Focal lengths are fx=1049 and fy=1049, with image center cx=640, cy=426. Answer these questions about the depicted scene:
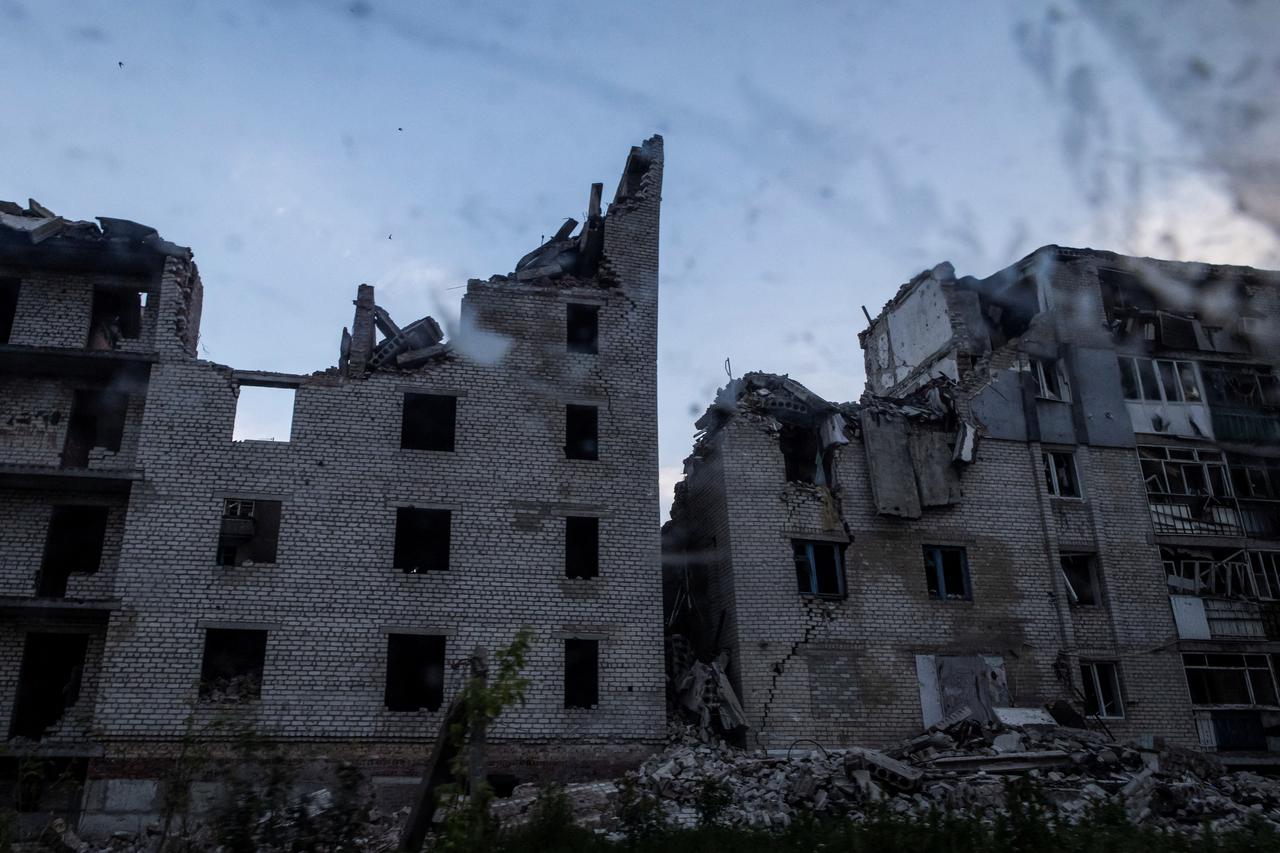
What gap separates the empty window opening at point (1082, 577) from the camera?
71.6 feet

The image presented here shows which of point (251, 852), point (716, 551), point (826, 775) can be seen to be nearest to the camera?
point (251, 852)

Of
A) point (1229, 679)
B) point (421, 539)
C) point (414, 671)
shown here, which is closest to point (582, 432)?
point (421, 539)

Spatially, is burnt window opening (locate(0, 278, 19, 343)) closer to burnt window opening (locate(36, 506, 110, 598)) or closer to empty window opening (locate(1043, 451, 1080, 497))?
burnt window opening (locate(36, 506, 110, 598))

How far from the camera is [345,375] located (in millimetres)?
19047

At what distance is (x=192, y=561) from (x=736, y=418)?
33.7 ft

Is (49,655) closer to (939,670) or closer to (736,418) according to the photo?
(736,418)

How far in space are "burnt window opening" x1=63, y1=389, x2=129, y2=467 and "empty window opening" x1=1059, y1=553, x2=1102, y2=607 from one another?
18720 mm

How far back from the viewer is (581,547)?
20.3 metres

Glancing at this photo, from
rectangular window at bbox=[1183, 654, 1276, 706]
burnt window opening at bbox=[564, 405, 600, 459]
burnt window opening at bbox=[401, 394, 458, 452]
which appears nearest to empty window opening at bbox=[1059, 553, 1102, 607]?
rectangular window at bbox=[1183, 654, 1276, 706]

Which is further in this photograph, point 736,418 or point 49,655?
point 736,418

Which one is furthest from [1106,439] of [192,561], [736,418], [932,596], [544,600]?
[192,561]

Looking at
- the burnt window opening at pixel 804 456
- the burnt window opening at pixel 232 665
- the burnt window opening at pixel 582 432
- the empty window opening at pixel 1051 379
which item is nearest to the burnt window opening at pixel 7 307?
the burnt window opening at pixel 232 665

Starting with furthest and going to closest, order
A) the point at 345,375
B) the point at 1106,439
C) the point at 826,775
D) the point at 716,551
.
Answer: the point at 1106,439 < the point at 716,551 < the point at 345,375 < the point at 826,775

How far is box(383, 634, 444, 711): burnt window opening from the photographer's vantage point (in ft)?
58.7
